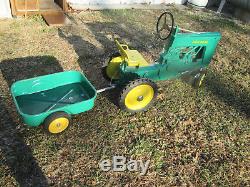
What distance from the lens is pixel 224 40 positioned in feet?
27.9

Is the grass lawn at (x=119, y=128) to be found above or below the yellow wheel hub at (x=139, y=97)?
below

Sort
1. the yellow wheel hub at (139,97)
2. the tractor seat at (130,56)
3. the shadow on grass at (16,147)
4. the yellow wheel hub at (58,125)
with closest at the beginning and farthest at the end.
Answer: the shadow on grass at (16,147) < the yellow wheel hub at (58,125) < the yellow wheel hub at (139,97) < the tractor seat at (130,56)

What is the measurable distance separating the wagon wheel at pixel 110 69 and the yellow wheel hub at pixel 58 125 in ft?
4.79

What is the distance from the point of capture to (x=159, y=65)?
542 cm

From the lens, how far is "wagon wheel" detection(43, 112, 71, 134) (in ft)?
14.0


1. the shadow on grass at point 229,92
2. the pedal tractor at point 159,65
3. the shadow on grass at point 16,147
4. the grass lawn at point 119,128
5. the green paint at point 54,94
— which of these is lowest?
the shadow on grass at point 16,147

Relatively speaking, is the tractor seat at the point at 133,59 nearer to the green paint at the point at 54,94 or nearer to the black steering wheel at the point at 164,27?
the black steering wheel at the point at 164,27

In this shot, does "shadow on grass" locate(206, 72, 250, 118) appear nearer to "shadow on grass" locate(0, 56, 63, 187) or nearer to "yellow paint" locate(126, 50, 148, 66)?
"yellow paint" locate(126, 50, 148, 66)

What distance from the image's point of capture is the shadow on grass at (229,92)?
586 centimetres

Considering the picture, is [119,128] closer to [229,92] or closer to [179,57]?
[179,57]

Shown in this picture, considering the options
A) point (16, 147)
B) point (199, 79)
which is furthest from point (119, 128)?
point (199, 79)

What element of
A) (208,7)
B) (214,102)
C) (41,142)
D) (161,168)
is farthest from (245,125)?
(208,7)

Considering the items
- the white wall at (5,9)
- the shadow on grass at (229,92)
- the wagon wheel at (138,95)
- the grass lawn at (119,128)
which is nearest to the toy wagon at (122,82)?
the wagon wheel at (138,95)

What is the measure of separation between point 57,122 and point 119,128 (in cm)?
111
